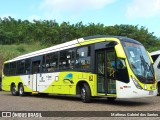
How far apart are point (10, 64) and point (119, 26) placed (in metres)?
39.5

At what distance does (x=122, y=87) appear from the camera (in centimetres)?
1509

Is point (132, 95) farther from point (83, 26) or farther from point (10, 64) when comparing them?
point (83, 26)

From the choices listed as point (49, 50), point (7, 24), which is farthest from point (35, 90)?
point (7, 24)

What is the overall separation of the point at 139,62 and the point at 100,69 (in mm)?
1810

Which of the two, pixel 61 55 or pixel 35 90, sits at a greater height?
pixel 61 55

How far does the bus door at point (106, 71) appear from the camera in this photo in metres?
15.7

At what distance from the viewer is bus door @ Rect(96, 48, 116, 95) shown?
15722 mm

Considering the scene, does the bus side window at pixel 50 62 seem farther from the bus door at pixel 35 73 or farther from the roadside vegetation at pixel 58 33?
the roadside vegetation at pixel 58 33

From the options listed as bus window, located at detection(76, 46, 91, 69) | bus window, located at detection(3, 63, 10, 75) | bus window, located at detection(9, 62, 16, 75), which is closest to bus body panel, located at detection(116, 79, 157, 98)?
bus window, located at detection(76, 46, 91, 69)

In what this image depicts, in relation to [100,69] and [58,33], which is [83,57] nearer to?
[100,69]

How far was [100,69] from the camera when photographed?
647 inches

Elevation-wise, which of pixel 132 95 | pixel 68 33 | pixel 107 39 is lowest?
pixel 132 95

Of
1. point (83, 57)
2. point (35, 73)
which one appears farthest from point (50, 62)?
point (83, 57)

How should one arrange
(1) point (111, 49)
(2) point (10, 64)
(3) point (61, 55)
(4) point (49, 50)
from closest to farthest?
(1) point (111, 49) → (3) point (61, 55) → (4) point (49, 50) → (2) point (10, 64)
